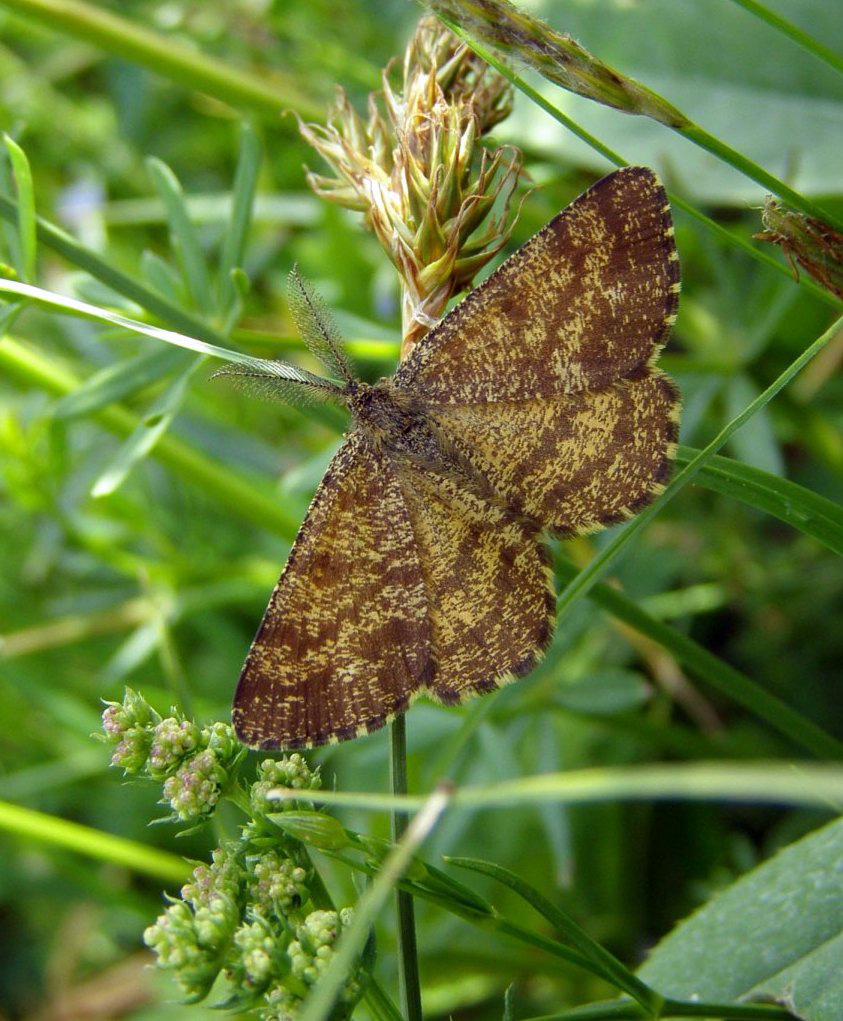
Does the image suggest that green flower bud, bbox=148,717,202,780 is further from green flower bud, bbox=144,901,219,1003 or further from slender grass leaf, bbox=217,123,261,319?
slender grass leaf, bbox=217,123,261,319

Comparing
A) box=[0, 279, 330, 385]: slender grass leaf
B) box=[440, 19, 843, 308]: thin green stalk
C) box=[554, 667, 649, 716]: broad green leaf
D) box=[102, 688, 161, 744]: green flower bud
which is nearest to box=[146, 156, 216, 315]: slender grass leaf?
box=[0, 279, 330, 385]: slender grass leaf

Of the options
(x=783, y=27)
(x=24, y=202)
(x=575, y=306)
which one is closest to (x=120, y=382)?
(x=24, y=202)

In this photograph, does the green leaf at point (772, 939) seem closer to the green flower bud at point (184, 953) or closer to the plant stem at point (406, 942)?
the plant stem at point (406, 942)

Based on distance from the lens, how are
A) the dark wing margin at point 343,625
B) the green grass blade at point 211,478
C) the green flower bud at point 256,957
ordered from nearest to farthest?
the green flower bud at point 256,957
the dark wing margin at point 343,625
the green grass blade at point 211,478

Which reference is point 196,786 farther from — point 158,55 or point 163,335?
point 158,55

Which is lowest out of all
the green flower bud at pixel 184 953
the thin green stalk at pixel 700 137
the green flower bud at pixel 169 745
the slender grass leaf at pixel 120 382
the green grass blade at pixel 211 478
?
the green flower bud at pixel 184 953

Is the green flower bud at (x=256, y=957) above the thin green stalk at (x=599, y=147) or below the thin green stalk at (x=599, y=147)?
below

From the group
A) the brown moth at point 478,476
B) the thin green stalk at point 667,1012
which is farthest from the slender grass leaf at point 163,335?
the thin green stalk at point 667,1012
